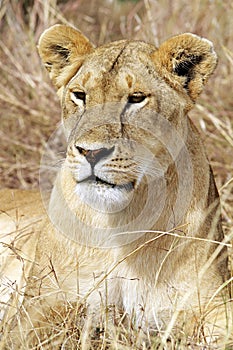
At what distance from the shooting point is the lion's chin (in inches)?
72.6

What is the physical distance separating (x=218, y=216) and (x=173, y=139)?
1.00 feet

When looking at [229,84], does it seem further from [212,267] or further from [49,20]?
[212,267]

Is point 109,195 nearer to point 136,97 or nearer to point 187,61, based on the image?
point 136,97

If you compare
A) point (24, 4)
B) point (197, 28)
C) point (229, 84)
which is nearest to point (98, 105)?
point (229, 84)

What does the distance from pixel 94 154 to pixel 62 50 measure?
53cm

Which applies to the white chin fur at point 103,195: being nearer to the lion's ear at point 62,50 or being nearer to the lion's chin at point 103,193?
the lion's chin at point 103,193

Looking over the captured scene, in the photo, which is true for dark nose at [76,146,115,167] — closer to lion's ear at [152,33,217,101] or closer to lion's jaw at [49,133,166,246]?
lion's jaw at [49,133,166,246]

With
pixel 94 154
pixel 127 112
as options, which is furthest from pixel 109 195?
pixel 127 112

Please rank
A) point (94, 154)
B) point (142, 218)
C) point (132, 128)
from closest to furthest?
point (94, 154), point (132, 128), point (142, 218)

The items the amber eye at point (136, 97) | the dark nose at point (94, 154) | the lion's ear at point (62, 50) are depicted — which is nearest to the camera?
the dark nose at point (94, 154)

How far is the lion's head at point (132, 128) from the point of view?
1.86 metres

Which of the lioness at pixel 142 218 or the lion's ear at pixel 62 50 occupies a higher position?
the lion's ear at pixel 62 50

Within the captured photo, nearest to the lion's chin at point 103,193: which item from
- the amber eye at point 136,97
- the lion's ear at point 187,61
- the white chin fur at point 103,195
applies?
the white chin fur at point 103,195

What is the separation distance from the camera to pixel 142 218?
2.05 meters
